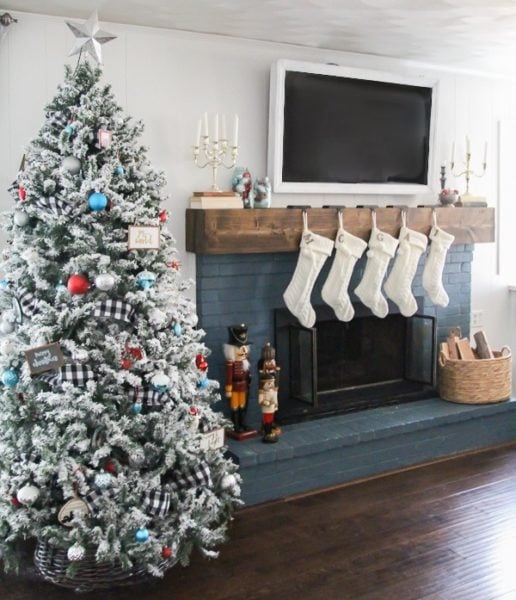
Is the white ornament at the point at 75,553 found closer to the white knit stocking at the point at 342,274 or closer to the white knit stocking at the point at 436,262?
the white knit stocking at the point at 342,274

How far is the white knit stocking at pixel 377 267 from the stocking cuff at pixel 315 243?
28 cm

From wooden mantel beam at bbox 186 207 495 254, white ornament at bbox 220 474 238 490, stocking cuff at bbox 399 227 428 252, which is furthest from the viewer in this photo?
stocking cuff at bbox 399 227 428 252

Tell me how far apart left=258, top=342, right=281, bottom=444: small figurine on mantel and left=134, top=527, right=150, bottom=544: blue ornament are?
1004mm

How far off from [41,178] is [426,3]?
159cm

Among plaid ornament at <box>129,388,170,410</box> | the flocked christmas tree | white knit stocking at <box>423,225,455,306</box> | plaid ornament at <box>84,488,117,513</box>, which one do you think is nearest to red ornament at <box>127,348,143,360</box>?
the flocked christmas tree

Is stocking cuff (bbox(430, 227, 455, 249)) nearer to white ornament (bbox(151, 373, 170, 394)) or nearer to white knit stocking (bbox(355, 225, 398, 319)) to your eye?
white knit stocking (bbox(355, 225, 398, 319))

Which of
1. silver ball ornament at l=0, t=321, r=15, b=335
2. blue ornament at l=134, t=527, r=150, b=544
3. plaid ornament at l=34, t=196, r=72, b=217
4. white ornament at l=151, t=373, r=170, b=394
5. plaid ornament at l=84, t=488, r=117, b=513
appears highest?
plaid ornament at l=34, t=196, r=72, b=217

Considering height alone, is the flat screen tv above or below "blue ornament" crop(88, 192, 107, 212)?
above

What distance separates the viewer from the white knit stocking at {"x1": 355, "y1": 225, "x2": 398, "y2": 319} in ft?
11.5

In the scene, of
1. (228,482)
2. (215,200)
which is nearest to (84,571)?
(228,482)

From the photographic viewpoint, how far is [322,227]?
3.39m

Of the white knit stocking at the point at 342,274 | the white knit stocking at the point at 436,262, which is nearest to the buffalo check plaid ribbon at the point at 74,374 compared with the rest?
the white knit stocking at the point at 342,274

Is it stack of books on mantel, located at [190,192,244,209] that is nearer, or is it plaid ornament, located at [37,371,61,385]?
plaid ornament, located at [37,371,61,385]

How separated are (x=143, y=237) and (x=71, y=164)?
34 cm
